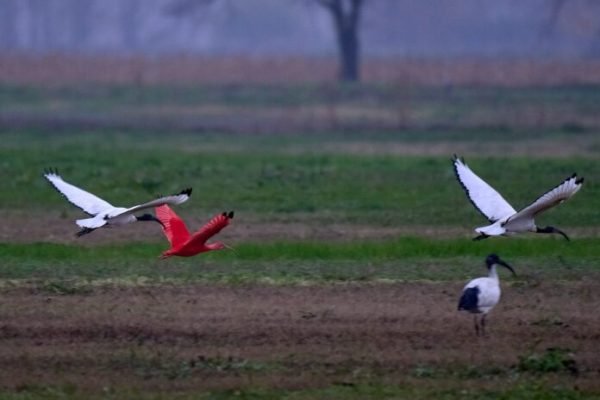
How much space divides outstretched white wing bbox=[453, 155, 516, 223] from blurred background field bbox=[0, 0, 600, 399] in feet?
2.14

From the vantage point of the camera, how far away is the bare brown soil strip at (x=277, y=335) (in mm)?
10875

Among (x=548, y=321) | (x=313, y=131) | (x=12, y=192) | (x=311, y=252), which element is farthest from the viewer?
(x=313, y=131)

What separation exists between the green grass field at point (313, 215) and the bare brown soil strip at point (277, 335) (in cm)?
12

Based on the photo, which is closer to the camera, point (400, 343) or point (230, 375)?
point (230, 375)

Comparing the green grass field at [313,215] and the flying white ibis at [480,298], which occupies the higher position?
the green grass field at [313,215]

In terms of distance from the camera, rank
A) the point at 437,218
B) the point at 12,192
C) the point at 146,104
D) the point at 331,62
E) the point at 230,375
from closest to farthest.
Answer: the point at 230,375
the point at 437,218
the point at 12,192
the point at 146,104
the point at 331,62

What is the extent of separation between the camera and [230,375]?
1084 centimetres

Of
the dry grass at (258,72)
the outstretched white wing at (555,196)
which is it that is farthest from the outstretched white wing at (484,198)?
the dry grass at (258,72)

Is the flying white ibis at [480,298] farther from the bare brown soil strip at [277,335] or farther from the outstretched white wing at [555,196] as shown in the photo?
the outstretched white wing at [555,196]

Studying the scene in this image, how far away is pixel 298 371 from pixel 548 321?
2.81 m

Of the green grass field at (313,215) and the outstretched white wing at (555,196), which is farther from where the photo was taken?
the outstretched white wing at (555,196)

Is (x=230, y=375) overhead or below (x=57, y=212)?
below

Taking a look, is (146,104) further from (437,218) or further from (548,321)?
(548,321)

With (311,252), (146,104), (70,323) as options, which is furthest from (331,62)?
(70,323)
